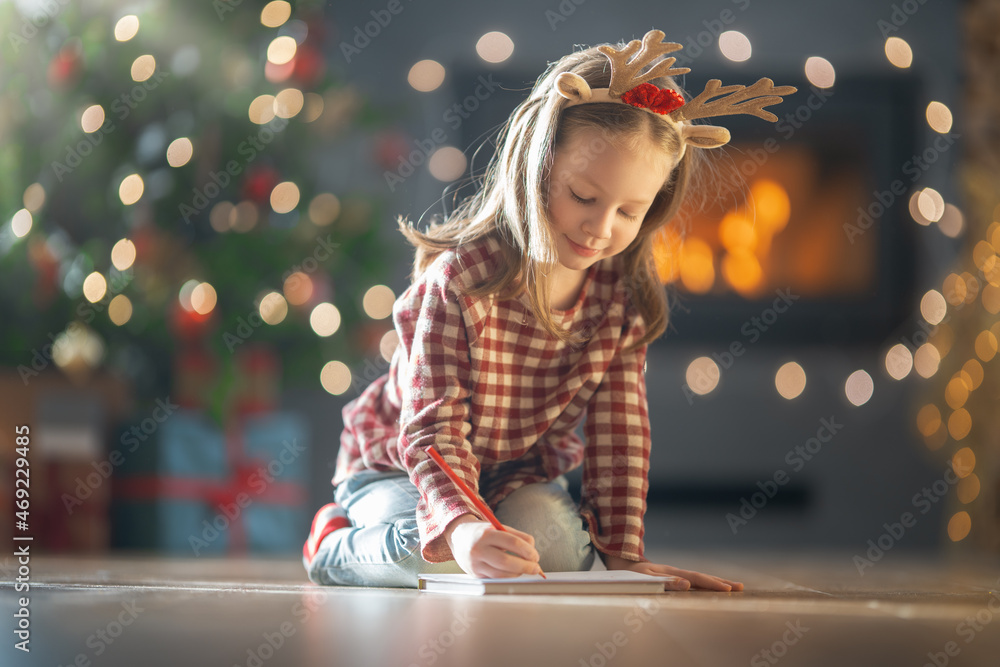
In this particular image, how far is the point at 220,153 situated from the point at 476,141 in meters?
0.61

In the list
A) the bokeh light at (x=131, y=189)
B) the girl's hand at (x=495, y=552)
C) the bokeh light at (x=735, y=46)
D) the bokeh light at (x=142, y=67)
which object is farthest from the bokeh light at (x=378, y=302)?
the girl's hand at (x=495, y=552)

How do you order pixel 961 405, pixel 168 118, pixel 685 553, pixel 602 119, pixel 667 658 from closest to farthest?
pixel 667 658 < pixel 602 119 < pixel 168 118 < pixel 685 553 < pixel 961 405

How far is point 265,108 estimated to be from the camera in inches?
72.2

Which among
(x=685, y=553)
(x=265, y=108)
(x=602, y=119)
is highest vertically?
(x=265, y=108)

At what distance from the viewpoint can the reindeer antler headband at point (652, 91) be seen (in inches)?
34.9

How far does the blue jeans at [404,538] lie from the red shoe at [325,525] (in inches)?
0.6

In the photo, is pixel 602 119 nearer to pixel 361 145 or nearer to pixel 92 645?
pixel 92 645

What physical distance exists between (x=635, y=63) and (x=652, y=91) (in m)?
0.03

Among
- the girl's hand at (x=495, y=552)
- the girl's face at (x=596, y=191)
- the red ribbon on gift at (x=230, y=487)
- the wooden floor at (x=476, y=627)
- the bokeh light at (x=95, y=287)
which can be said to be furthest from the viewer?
the red ribbon on gift at (x=230, y=487)

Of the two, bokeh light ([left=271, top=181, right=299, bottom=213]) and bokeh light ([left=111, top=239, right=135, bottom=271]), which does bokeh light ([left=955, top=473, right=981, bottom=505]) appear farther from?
bokeh light ([left=111, top=239, right=135, bottom=271])

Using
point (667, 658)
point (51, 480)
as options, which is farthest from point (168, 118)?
point (667, 658)

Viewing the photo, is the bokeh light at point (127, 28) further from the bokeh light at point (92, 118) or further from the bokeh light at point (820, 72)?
the bokeh light at point (820, 72)

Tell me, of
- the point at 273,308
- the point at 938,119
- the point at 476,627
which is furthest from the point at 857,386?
the point at 476,627

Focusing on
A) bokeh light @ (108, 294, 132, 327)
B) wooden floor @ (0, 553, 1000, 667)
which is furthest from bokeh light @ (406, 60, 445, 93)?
wooden floor @ (0, 553, 1000, 667)
